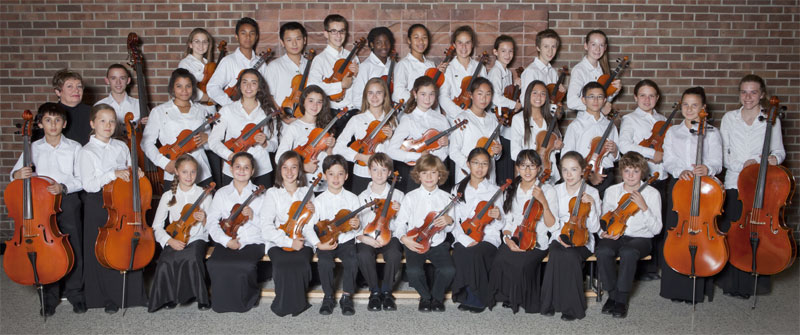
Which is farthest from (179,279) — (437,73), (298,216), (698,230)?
(698,230)

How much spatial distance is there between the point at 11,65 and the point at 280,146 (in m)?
2.68

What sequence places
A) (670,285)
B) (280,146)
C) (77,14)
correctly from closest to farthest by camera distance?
(670,285), (280,146), (77,14)

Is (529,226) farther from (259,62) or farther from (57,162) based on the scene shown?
(57,162)

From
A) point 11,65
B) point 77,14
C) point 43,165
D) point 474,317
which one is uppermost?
point 77,14

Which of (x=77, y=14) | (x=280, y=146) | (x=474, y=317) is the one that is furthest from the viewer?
(x=77, y=14)

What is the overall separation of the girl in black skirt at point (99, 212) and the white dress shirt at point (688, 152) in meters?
3.46

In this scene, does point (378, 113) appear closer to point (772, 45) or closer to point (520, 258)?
point (520, 258)

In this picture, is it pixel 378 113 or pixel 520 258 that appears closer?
pixel 520 258

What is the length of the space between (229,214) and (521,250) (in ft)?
5.94

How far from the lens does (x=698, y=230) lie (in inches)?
152

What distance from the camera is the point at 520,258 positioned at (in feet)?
13.1

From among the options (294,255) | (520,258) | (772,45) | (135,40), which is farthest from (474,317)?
(772,45)

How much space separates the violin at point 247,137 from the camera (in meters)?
4.40

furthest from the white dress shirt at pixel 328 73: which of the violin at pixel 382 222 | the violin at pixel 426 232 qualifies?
the violin at pixel 426 232
